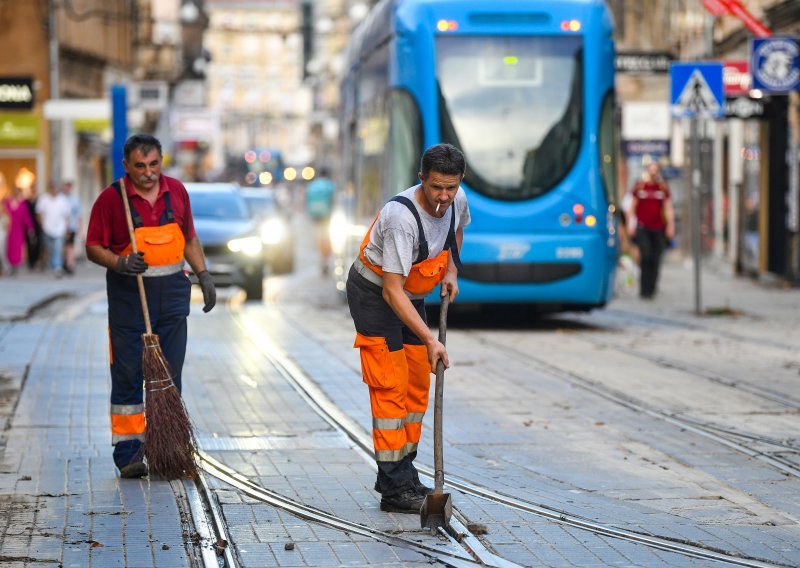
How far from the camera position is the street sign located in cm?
2272

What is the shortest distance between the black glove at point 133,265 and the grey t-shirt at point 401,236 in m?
1.51

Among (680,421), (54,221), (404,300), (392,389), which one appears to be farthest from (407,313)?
(54,221)

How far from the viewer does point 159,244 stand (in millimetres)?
9250

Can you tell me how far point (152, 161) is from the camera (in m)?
9.16

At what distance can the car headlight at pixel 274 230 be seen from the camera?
34969 mm

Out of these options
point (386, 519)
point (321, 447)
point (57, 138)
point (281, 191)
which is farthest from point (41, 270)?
point (281, 191)

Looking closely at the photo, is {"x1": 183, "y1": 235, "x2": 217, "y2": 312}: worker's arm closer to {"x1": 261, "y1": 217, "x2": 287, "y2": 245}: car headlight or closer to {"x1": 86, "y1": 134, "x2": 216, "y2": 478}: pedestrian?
{"x1": 86, "y1": 134, "x2": 216, "y2": 478}: pedestrian

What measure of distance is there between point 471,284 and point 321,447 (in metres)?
8.54

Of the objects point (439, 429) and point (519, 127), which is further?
point (519, 127)

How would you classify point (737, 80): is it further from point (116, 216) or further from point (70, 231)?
point (116, 216)

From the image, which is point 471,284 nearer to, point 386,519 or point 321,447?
point 321,447

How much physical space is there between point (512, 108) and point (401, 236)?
11357mm

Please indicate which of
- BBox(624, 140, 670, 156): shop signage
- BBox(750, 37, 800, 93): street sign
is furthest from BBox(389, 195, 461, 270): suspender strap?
BBox(624, 140, 670, 156): shop signage

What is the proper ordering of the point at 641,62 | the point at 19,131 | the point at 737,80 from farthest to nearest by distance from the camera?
the point at 19,131 < the point at 641,62 < the point at 737,80
